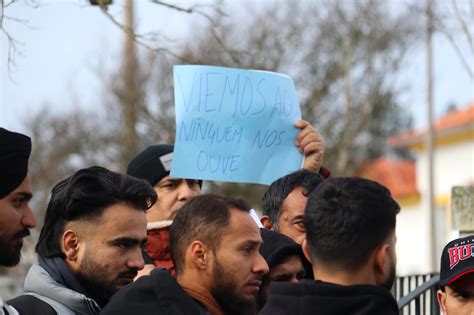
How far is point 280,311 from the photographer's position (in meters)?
3.78

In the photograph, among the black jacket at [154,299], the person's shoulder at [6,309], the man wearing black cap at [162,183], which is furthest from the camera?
the man wearing black cap at [162,183]

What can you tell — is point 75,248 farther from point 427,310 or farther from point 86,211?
point 427,310

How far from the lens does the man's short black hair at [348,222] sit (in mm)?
3754

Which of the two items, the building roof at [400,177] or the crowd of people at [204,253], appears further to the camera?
the building roof at [400,177]

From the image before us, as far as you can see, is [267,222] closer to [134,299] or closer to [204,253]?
[204,253]

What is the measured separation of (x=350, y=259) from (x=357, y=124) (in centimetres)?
2835

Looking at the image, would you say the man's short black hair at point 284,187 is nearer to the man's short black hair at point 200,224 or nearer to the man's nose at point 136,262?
the man's short black hair at point 200,224

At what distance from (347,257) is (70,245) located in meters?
1.53

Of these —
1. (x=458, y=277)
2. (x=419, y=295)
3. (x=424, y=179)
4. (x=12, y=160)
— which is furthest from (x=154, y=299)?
(x=424, y=179)

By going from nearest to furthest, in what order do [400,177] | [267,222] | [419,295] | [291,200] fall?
[291,200], [267,222], [419,295], [400,177]

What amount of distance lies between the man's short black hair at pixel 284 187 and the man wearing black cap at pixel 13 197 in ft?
5.19

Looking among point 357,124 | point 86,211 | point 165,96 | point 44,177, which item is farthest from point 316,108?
point 86,211

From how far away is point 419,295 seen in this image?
6.94 m

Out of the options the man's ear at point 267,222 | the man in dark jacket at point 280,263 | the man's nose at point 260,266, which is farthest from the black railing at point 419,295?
the man's nose at point 260,266
